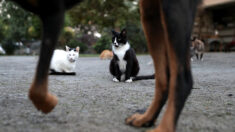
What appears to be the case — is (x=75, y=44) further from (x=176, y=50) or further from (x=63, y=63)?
(x=176, y=50)

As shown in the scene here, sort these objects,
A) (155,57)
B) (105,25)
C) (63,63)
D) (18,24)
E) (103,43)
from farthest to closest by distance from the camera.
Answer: (18,24) → (105,25) → (103,43) → (63,63) → (155,57)

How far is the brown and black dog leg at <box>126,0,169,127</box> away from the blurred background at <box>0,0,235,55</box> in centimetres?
1288

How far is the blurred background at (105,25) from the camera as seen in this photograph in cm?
1914

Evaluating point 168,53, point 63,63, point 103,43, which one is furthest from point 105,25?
point 168,53

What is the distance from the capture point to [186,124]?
176 centimetres

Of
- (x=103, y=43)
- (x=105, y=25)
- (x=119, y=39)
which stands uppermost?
(x=105, y=25)

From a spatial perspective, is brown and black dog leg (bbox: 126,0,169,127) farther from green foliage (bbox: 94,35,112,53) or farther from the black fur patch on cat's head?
green foliage (bbox: 94,35,112,53)

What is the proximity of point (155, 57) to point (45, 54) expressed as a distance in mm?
776

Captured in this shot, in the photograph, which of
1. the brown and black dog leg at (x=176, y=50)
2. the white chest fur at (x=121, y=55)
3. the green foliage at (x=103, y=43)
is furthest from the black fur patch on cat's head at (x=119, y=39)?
the green foliage at (x=103, y=43)

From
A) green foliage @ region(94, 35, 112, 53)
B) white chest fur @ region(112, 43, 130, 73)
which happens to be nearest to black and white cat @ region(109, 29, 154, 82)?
white chest fur @ region(112, 43, 130, 73)

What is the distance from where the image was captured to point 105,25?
77.5 ft

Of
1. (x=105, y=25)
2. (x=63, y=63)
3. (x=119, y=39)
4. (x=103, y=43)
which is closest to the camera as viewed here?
(x=119, y=39)

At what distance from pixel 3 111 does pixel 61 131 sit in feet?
2.53

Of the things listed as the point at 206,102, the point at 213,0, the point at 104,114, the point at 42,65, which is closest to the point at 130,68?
the point at 206,102
